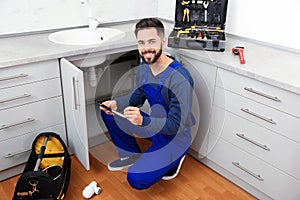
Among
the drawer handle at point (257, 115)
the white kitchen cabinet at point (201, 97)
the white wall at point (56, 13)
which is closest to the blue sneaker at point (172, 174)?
the white kitchen cabinet at point (201, 97)

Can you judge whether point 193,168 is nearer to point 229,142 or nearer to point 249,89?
point 229,142

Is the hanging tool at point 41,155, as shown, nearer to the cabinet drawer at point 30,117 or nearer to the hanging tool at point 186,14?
the cabinet drawer at point 30,117

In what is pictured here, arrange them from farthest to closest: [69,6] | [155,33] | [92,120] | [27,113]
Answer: [92,120] < [69,6] < [27,113] < [155,33]

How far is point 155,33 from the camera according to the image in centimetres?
163

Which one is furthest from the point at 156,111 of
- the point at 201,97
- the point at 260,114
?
the point at 260,114

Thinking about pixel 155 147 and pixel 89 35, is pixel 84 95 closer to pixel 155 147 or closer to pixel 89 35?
pixel 155 147

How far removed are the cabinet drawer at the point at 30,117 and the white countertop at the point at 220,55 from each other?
286 millimetres

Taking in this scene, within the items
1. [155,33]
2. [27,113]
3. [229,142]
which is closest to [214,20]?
[155,33]

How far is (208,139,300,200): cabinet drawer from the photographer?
1.63 m

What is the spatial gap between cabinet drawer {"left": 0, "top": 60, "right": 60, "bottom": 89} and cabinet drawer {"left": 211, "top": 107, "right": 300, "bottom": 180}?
3.29 ft

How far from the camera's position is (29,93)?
5.96 feet

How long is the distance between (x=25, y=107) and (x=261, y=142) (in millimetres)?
1350

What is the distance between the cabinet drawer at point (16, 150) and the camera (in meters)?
1.85

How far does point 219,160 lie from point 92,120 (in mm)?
1043
